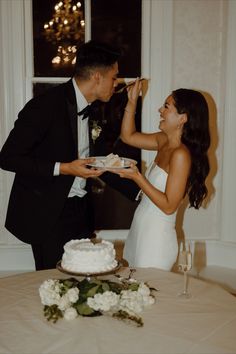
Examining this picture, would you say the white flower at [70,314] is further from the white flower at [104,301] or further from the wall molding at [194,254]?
the wall molding at [194,254]

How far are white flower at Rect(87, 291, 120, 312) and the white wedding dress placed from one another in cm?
104

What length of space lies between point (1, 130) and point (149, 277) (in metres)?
1.96

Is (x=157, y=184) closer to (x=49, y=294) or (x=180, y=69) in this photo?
(x=49, y=294)

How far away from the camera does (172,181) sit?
2.64m

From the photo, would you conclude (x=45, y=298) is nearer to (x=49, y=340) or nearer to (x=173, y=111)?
(x=49, y=340)

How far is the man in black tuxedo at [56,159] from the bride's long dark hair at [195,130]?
51 centimetres

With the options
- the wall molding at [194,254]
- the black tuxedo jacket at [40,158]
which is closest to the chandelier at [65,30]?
the black tuxedo jacket at [40,158]

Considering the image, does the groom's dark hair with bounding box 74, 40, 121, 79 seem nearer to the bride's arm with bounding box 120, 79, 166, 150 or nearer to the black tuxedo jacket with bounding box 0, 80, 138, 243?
the black tuxedo jacket with bounding box 0, 80, 138, 243

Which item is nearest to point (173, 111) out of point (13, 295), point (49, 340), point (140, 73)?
point (140, 73)

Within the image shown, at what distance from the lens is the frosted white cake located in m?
1.87

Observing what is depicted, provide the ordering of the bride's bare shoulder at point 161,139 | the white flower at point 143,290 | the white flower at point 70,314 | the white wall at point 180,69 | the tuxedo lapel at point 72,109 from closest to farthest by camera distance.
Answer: the white flower at point 70,314 → the white flower at point 143,290 → the tuxedo lapel at point 72,109 → the bride's bare shoulder at point 161,139 → the white wall at point 180,69

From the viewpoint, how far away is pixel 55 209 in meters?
2.79

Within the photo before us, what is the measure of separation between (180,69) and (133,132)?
789mm

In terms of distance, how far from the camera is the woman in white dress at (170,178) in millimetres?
2650
